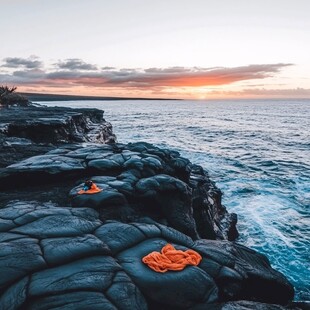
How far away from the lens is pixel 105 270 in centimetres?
464

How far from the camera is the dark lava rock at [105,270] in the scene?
163 inches

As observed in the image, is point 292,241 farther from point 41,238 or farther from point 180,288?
point 41,238

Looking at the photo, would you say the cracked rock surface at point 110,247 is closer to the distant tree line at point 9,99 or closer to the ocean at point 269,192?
the ocean at point 269,192

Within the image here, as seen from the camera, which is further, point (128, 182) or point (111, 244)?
point (128, 182)

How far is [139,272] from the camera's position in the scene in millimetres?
4773

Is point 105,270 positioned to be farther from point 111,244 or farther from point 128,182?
point 128,182

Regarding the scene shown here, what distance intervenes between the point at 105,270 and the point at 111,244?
774 mm

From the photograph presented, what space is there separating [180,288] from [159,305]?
0.41 m

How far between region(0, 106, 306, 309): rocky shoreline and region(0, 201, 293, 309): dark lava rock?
0.02 metres

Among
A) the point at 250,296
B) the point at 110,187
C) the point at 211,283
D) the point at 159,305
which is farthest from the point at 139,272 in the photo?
the point at 110,187

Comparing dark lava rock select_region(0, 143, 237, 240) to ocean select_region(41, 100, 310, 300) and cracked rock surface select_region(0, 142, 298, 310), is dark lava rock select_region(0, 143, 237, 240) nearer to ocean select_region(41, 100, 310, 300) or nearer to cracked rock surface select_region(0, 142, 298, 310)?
cracked rock surface select_region(0, 142, 298, 310)

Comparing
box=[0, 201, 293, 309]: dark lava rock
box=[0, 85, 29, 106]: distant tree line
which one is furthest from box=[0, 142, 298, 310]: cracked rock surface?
box=[0, 85, 29, 106]: distant tree line

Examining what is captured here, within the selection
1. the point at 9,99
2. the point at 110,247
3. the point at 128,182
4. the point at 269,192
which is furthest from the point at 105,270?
the point at 9,99

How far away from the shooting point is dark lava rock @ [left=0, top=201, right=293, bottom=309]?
13.5 ft
